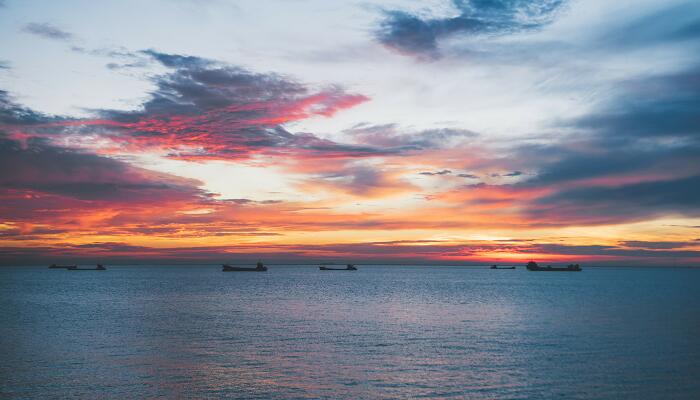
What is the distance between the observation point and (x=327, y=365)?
41.4 metres

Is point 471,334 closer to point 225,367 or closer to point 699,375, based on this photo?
point 699,375

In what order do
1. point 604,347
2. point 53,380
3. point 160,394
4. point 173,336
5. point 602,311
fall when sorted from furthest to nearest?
1. point 602,311
2. point 173,336
3. point 604,347
4. point 53,380
5. point 160,394

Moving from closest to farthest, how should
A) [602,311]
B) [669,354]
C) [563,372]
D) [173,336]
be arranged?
[563,372], [669,354], [173,336], [602,311]

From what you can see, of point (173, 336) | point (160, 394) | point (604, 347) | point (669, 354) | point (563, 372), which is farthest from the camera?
point (173, 336)

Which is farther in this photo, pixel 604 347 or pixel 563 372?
pixel 604 347

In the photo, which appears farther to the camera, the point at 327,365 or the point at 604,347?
the point at 604,347

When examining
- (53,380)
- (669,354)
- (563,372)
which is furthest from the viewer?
(669,354)

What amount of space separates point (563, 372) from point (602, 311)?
51.9 meters

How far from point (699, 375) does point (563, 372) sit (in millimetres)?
9056

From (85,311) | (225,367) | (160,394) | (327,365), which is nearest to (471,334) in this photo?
(327,365)

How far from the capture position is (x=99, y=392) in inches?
1332

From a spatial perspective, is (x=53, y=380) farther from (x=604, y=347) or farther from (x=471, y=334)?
(x=604, y=347)

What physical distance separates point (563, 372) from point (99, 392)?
102 ft

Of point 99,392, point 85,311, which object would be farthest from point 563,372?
point 85,311
